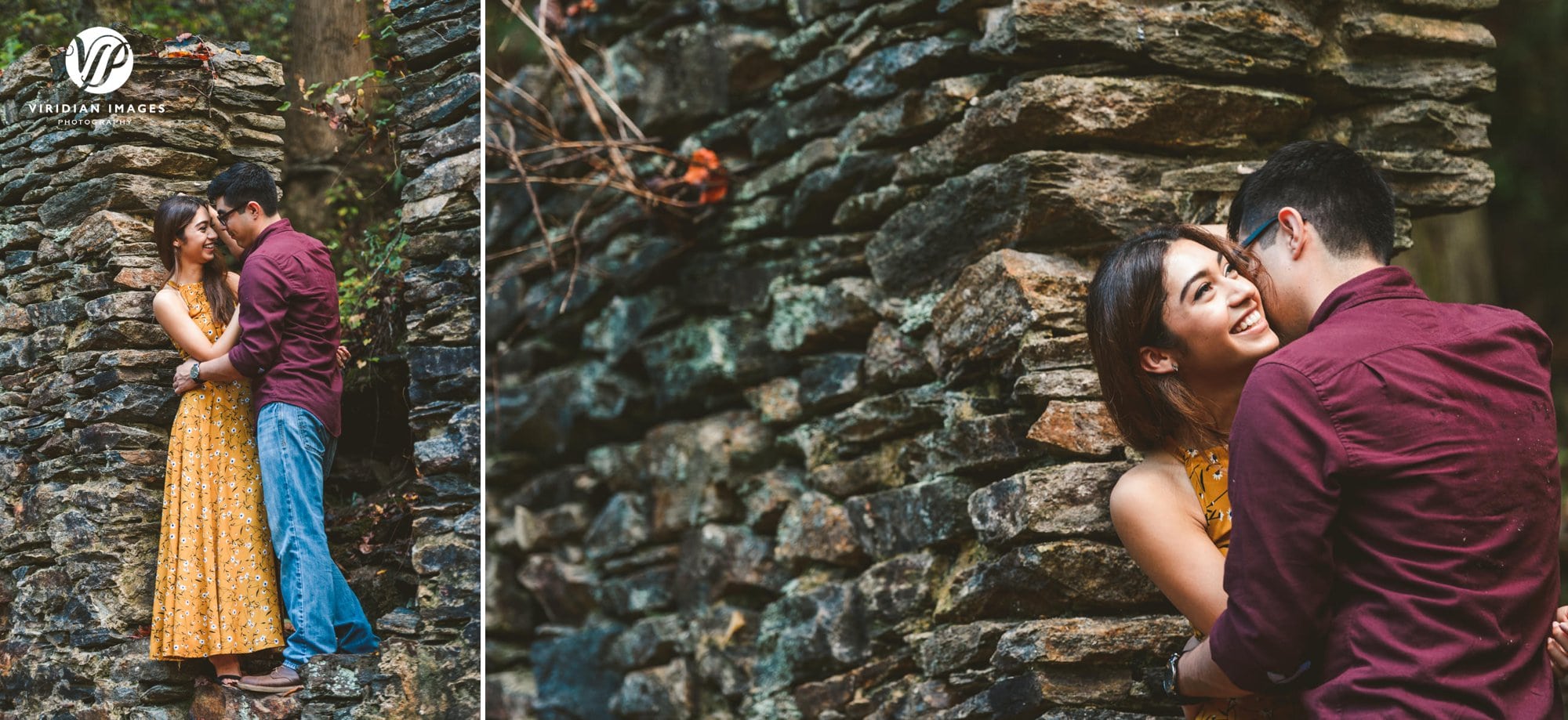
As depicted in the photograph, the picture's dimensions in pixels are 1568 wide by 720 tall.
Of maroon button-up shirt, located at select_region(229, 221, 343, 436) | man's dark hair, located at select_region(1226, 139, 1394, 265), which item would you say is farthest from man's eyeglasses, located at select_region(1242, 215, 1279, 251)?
maroon button-up shirt, located at select_region(229, 221, 343, 436)

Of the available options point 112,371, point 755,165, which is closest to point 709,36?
point 755,165

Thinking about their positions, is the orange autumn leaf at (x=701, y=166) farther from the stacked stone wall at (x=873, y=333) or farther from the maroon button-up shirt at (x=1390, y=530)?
the maroon button-up shirt at (x=1390, y=530)

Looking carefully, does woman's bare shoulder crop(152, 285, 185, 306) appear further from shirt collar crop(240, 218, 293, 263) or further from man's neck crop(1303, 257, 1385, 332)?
man's neck crop(1303, 257, 1385, 332)

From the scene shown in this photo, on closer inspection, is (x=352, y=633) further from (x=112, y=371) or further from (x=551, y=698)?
(x=551, y=698)

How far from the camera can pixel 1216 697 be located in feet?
8.02

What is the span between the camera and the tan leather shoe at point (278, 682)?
3.02m

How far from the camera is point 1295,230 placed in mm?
2457

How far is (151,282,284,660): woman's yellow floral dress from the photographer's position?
3.04 metres

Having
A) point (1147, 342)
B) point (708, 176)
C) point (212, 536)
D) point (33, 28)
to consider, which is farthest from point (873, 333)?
point (33, 28)

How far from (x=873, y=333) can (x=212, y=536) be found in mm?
2286

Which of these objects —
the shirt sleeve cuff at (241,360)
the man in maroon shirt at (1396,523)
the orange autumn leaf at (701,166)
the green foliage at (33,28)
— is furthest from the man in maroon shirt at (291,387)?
the orange autumn leaf at (701,166)

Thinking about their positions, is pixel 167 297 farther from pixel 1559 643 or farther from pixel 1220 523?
pixel 1559 643

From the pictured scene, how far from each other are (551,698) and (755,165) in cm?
272

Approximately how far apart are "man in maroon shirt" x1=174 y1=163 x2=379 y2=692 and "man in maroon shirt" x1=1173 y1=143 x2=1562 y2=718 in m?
2.06
